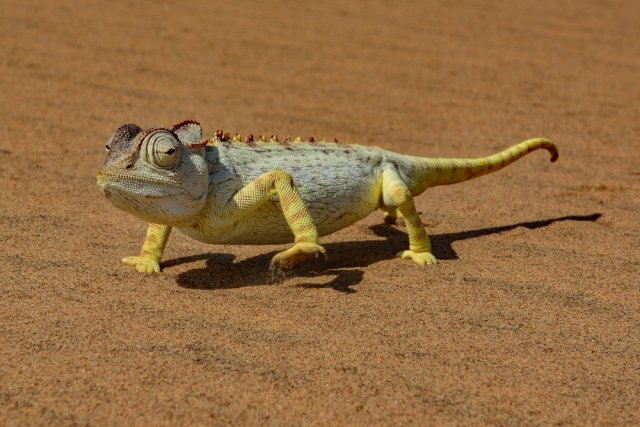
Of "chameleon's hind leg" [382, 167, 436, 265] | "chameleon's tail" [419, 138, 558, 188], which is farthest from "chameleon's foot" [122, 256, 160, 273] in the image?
"chameleon's tail" [419, 138, 558, 188]

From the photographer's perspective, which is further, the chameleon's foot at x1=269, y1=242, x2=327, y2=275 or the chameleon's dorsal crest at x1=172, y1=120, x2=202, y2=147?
the chameleon's dorsal crest at x1=172, y1=120, x2=202, y2=147

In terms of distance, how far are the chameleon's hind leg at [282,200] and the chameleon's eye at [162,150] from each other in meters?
0.48

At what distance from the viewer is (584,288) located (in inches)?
206

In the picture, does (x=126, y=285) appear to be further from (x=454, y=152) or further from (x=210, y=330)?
(x=454, y=152)

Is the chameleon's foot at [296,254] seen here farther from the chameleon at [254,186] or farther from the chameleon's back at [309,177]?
the chameleon's back at [309,177]

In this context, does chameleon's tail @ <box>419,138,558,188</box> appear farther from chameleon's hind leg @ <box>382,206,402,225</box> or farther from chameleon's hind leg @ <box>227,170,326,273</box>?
chameleon's hind leg @ <box>227,170,326,273</box>

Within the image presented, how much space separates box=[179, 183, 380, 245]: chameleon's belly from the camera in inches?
201

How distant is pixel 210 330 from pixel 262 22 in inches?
333

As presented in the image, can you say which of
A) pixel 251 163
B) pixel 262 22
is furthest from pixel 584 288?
pixel 262 22

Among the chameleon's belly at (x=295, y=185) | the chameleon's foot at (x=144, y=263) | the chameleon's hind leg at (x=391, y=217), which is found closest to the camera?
the chameleon's belly at (x=295, y=185)

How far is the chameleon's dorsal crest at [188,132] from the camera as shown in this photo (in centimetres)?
498

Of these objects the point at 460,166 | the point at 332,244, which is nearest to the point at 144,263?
the point at 332,244

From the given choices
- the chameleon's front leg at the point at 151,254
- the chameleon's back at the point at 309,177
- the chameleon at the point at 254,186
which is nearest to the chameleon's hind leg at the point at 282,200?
the chameleon at the point at 254,186

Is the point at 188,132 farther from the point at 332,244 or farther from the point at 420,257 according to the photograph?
the point at 420,257
